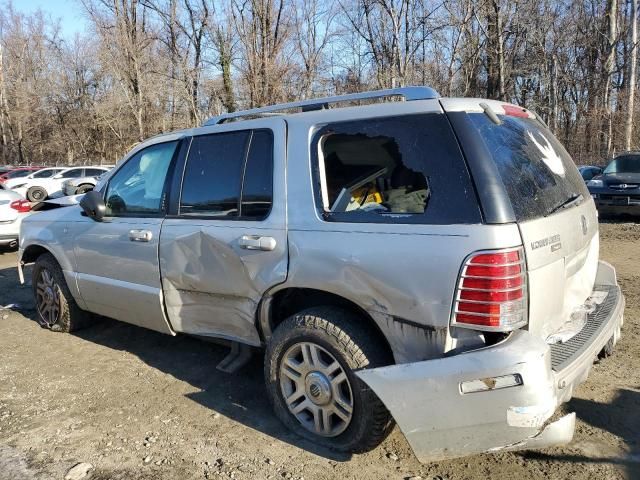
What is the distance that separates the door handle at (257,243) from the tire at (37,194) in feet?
67.8

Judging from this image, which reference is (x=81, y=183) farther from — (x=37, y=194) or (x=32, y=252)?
(x=32, y=252)

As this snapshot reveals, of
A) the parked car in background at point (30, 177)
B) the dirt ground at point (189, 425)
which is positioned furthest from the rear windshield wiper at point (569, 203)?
the parked car in background at point (30, 177)

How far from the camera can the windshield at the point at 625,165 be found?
42.2 feet

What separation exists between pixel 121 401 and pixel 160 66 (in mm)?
28698

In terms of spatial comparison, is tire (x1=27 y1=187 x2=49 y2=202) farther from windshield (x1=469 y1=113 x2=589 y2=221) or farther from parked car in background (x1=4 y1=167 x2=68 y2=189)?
windshield (x1=469 y1=113 x2=589 y2=221)

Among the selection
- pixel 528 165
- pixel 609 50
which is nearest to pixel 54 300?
pixel 528 165

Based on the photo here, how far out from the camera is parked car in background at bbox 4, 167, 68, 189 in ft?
71.5

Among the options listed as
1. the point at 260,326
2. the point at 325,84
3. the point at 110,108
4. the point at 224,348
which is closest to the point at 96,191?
the point at 224,348

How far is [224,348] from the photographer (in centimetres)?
483

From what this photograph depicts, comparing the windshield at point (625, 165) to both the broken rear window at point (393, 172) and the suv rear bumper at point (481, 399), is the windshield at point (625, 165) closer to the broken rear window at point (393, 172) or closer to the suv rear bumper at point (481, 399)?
the broken rear window at point (393, 172)

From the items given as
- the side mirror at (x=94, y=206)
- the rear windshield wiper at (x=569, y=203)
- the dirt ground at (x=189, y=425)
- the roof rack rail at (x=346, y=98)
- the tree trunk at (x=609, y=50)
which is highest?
the tree trunk at (x=609, y=50)

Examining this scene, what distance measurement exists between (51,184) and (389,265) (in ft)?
76.1

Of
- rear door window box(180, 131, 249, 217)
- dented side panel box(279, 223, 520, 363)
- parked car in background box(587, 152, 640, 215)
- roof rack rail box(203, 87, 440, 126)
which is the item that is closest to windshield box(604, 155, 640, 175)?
parked car in background box(587, 152, 640, 215)

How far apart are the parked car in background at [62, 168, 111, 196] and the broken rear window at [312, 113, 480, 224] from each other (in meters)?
19.6
